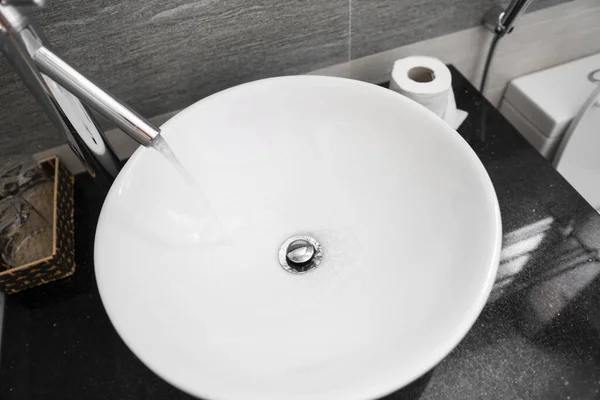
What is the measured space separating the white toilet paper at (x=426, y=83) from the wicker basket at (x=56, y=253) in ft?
1.87

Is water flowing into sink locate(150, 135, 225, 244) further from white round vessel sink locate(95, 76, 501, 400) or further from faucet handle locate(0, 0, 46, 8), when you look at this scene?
faucet handle locate(0, 0, 46, 8)

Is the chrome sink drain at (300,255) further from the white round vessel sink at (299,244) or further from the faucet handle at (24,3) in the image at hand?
the faucet handle at (24,3)

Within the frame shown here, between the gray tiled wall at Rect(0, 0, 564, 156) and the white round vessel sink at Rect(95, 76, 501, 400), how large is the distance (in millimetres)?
99

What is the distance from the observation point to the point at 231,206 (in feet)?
2.41

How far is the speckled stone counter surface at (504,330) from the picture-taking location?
60 cm

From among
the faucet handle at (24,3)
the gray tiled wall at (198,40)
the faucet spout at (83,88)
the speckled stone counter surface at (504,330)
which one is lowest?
the speckled stone counter surface at (504,330)

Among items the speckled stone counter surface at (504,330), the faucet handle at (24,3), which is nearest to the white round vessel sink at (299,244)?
the speckled stone counter surface at (504,330)

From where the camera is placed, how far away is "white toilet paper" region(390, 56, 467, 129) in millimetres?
745

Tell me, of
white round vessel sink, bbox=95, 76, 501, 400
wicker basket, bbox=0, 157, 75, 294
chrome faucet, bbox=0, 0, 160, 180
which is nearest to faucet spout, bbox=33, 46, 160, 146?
chrome faucet, bbox=0, 0, 160, 180

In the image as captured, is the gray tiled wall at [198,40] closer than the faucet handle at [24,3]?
No

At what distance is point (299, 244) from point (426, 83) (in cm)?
32

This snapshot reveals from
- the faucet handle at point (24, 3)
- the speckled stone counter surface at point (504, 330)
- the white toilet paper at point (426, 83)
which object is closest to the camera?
the faucet handle at point (24, 3)

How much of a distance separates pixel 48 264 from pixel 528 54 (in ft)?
3.34

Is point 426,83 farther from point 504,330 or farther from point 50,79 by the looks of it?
point 50,79
